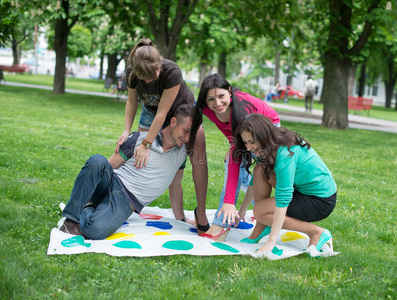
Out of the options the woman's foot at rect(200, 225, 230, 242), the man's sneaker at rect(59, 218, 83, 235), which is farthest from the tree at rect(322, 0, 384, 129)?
the man's sneaker at rect(59, 218, 83, 235)

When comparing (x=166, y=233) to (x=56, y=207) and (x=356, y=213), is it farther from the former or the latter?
(x=356, y=213)

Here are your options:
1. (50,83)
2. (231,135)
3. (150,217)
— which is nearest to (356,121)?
(150,217)

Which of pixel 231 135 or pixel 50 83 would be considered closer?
pixel 231 135

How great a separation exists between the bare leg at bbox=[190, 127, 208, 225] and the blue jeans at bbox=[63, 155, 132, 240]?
651mm

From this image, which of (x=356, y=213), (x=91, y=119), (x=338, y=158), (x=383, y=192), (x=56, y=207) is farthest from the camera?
(x=91, y=119)

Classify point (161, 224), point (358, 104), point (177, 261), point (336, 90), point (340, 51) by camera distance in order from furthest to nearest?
point (358, 104), point (336, 90), point (340, 51), point (161, 224), point (177, 261)

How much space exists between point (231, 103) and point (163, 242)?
4.11ft

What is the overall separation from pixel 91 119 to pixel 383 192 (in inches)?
315

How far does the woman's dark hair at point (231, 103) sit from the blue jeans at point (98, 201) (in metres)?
0.81

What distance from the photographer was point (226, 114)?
380 centimetres

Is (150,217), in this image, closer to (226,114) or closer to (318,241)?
(226,114)

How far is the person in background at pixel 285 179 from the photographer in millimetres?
3428

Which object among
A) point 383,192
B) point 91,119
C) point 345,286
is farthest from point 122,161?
point 91,119

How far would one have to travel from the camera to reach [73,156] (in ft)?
22.7
